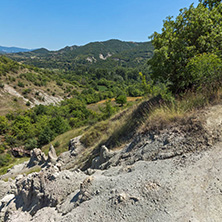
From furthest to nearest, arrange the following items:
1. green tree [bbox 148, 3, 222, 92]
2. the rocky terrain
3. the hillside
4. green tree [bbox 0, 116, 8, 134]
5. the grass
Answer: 1. the hillside
2. green tree [bbox 0, 116, 8, 134]
3. the grass
4. green tree [bbox 148, 3, 222, 92]
5. the rocky terrain

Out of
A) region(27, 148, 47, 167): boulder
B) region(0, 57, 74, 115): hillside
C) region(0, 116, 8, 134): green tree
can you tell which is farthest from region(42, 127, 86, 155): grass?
region(0, 57, 74, 115): hillside

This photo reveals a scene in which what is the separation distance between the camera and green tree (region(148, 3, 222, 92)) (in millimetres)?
6230

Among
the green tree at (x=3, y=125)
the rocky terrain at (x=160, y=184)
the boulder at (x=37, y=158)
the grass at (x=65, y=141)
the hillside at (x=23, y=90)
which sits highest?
the hillside at (x=23, y=90)

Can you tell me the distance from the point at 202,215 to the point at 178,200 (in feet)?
1.60

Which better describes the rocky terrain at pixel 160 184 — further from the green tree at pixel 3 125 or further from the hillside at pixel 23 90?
the hillside at pixel 23 90

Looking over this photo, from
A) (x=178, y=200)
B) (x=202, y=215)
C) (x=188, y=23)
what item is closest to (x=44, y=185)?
(x=178, y=200)

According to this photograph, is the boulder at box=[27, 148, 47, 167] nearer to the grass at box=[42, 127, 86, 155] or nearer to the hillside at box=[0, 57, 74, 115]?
the grass at box=[42, 127, 86, 155]

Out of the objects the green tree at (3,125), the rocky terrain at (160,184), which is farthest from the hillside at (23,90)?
the rocky terrain at (160,184)

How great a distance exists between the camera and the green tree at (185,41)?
6.23m

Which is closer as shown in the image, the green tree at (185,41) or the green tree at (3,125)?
the green tree at (185,41)

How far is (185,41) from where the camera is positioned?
685 centimetres

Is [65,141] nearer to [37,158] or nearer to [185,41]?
[37,158]

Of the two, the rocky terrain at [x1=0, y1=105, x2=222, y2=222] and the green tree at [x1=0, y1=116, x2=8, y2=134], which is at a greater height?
the green tree at [x1=0, y1=116, x2=8, y2=134]

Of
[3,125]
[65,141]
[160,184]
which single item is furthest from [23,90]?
[160,184]
